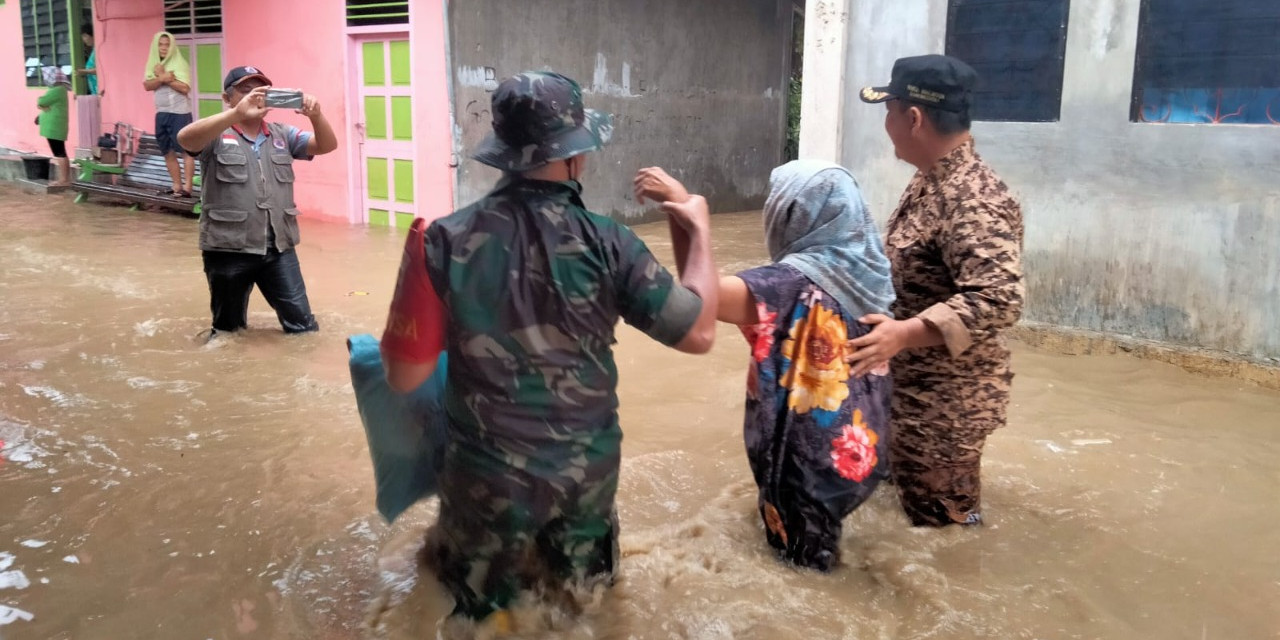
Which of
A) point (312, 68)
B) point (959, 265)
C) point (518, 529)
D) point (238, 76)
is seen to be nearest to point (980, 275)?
point (959, 265)

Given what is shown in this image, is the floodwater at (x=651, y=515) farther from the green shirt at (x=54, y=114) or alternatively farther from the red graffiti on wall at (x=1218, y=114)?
the green shirt at (x=54, y=114)

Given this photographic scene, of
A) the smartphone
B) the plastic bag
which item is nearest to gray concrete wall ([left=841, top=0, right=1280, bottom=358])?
the smartphone

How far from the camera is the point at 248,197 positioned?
586 cm

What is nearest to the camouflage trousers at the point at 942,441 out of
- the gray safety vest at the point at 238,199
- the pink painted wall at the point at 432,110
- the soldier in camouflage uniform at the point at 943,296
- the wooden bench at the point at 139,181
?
the soldier in camouflage uniform at the point at 943,296

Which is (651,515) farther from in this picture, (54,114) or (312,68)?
(54,114)

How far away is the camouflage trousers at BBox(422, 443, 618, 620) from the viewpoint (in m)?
2.30

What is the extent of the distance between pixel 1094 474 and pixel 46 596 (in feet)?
13.7

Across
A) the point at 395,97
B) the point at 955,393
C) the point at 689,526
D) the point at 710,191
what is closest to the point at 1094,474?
the point at 955,393

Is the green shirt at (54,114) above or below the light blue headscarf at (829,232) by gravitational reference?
above

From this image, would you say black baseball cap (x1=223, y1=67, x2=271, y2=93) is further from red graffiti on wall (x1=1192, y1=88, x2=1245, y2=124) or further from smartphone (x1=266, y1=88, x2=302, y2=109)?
red graffiti on wall (x1=1192, y1=88, x2=1245, y2=124)

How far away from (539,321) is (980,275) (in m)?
1.40

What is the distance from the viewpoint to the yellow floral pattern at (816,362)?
9.10 ft

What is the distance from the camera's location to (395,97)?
11.5 metres

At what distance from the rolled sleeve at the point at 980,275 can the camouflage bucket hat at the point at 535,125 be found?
1.25 meters
